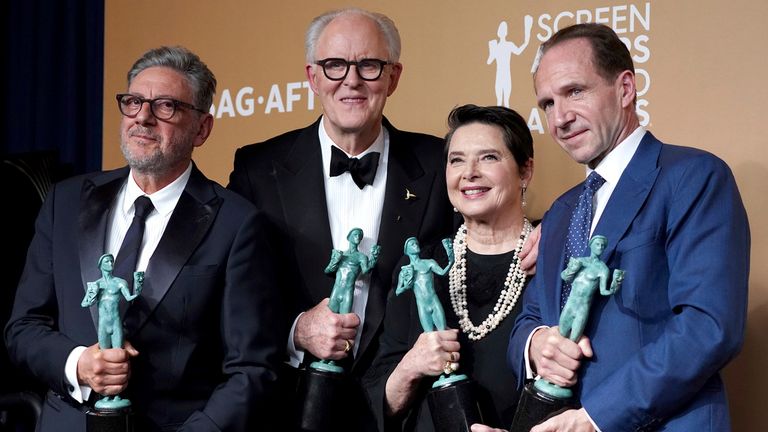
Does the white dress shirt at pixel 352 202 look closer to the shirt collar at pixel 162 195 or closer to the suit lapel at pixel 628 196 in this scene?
the shirt collar at pixel 162 195

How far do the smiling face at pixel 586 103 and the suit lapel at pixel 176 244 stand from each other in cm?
100

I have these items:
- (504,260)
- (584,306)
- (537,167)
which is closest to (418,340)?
(504,260)

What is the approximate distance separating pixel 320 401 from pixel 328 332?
0.18 m

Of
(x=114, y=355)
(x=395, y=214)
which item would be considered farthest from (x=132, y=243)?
(x=395, y=214)

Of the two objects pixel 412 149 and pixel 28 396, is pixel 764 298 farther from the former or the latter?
pixel 28 396

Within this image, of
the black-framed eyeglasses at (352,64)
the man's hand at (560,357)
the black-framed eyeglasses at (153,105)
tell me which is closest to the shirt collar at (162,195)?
the black-framed eyeglasses at (153,105)

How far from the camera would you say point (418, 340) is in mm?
2672

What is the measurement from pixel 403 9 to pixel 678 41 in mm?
1054

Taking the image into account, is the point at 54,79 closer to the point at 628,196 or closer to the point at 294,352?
the point at 294,352

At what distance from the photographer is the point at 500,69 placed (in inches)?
143

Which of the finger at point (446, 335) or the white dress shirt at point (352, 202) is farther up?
the white dress shirt at point (352, 202)

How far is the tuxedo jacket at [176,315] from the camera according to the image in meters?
2.72

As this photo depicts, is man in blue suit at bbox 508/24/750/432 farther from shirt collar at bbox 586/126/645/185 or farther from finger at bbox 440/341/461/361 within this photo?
finger at bbox 440/341/461/361

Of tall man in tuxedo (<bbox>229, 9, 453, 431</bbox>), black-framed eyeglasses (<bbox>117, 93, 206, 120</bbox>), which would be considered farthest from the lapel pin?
black-framed eyeglasses (<bbox>117, 93, 206, 120</bbox>)
